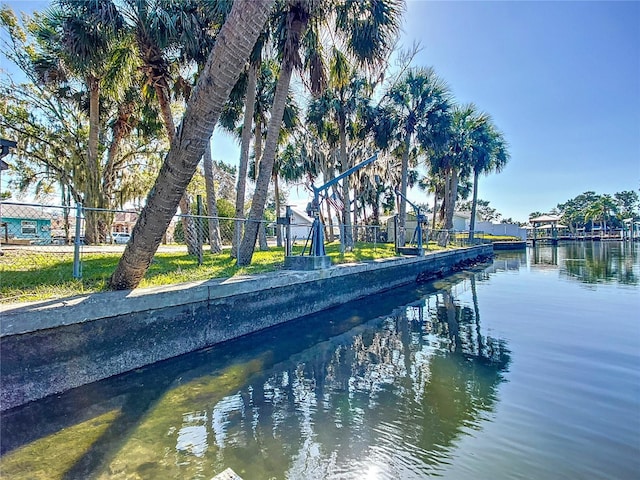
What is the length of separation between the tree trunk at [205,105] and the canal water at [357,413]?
7.42 feet

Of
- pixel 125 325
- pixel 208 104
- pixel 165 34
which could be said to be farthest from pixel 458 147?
pixel 125 325

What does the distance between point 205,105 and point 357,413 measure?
13.6 ft

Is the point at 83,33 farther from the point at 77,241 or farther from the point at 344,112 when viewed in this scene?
the point at 344,112

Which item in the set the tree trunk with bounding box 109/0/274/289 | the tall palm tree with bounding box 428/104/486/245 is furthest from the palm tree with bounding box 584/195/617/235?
the tree trunk with bounding box 109/0/274/289

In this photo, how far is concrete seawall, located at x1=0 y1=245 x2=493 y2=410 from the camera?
3660 millimetres

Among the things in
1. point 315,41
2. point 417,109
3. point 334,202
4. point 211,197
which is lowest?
point 211,197

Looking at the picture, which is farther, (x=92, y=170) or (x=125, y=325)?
(x=92, y=170)

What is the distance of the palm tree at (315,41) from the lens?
919cm

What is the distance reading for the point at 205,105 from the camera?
4.63 metres

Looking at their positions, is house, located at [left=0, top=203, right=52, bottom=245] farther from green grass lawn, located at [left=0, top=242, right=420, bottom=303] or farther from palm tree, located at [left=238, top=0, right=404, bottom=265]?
palm tree, located at [left=238, top=0, right=404, bottom=265]

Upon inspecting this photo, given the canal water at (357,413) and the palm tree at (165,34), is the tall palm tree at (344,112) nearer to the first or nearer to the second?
the palm tree at (165,34)

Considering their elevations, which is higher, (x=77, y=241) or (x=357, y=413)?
(x=77, y=241)

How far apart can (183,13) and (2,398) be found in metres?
9.45

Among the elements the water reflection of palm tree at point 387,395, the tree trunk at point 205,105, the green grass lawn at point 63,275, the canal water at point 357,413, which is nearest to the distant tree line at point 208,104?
the tree trunk at point 205,105
